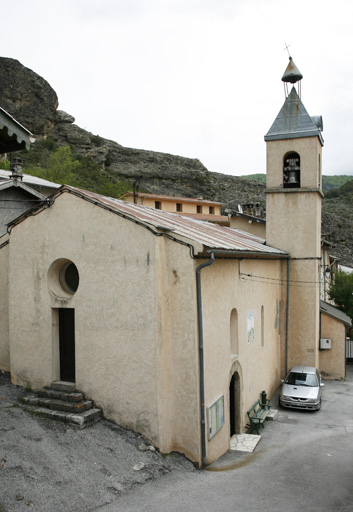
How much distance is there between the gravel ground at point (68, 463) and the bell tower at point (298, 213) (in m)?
10.8

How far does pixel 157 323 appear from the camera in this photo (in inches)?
358

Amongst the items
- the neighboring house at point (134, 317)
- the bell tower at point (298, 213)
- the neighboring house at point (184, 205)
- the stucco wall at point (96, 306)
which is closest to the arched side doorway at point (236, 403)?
the neighboring house at point (134, 317)

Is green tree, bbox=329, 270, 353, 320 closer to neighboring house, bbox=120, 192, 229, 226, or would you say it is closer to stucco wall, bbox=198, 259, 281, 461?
stucco wall, bbox=198, 259, 281, 461

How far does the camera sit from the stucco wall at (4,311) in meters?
11.9

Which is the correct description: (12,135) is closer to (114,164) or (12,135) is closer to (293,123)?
(293,123)

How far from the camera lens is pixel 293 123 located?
18.9m

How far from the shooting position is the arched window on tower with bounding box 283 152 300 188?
737 inches

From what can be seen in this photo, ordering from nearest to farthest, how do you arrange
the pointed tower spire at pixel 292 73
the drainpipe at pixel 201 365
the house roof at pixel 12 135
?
the house roof at pixel 12 135, the drainpipe at pixel 201 365, the pointed tower spire at pixel 292 73

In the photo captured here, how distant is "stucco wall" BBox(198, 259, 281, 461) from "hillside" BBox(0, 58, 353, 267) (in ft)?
94.9

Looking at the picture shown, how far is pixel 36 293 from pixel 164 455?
4.91m

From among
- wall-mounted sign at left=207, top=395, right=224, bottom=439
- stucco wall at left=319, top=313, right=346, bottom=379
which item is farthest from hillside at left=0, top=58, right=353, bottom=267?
wall-mounted sign at left=207, top=395, right=224, bottom=439

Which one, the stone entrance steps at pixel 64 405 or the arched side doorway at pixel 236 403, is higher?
the stone entrance steps at pixel 64 405

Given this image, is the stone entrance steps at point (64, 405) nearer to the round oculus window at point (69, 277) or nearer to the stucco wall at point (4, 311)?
the stucco wall at point (4, 311)

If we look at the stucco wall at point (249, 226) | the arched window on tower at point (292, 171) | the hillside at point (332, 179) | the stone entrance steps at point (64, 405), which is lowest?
the stone entrance steps at point (64, 405)
